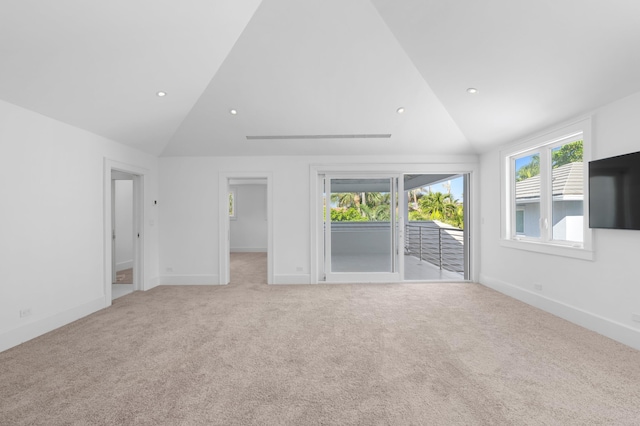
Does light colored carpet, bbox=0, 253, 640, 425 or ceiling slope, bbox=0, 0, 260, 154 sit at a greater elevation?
ceiling slope, bbox=0, 0, 260, 154

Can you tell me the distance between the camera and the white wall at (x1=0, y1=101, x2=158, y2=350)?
9.48 feet

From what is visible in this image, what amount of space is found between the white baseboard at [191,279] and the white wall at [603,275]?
504 centimetres

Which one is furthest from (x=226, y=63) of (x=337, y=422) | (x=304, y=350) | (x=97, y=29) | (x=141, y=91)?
(x=337, y=422)

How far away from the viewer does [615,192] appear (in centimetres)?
293

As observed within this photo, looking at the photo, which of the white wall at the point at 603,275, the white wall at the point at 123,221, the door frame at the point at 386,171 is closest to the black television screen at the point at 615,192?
the white wall at the point at 603,275

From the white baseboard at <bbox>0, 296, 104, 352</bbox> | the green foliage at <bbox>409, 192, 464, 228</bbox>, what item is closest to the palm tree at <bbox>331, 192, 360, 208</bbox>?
the white baseboard at <bbox>0, 296, 104, 352</bbox>

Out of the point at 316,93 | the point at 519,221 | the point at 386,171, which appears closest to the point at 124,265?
the point at 316,93

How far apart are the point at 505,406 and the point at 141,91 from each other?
4.57 m

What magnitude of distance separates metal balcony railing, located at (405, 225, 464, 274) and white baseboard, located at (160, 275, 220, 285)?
444cm

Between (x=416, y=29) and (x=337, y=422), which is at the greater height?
(x=416, y=29)

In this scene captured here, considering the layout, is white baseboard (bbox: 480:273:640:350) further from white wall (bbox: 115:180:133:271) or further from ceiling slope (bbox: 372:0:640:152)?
white wall (bbox: 115:180:133:271)

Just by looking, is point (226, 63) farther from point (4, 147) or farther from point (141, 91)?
point (4, 147)

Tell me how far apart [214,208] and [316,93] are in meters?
2.84

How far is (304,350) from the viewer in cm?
273
